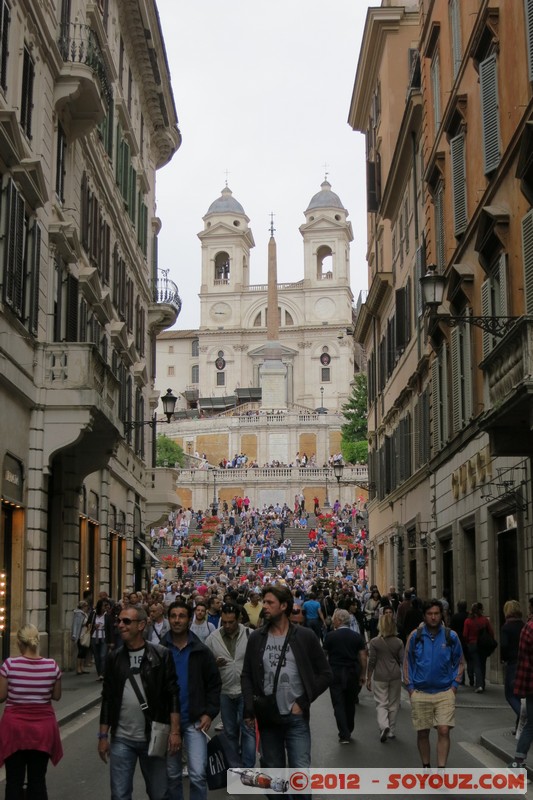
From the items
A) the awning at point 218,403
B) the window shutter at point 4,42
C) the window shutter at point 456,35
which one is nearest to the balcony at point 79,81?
the window shutter at point 4,42

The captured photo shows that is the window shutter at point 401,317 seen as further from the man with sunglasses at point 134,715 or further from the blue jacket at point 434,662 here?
the man with sunglasses at point 134,715

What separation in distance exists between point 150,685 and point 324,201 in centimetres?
14094

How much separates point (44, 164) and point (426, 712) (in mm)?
12991

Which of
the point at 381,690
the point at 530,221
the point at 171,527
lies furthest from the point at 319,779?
the point at 171,527

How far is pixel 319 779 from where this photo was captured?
10.2m

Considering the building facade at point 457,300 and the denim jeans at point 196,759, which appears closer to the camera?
the denim jeans at point 196,759

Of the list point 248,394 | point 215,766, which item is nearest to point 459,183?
point 215,766

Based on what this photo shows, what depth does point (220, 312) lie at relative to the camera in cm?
14362

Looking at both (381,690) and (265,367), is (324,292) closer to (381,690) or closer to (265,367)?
(265,367)

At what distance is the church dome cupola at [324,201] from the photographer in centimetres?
14588

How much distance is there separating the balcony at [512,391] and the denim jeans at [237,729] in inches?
191

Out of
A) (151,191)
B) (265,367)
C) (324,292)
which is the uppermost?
(324,292)

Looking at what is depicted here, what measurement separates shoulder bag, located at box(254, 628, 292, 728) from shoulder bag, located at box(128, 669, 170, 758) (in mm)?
699

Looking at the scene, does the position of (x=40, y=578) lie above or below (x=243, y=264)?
below
